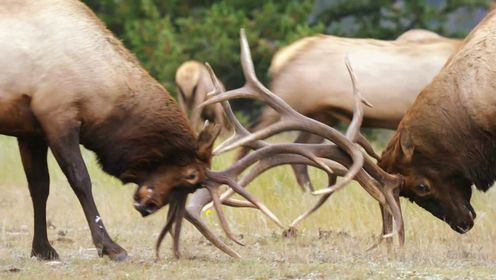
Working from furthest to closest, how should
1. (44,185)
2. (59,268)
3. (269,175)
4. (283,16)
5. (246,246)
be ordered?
(283,16)
(269,175)
(246,246)
(44,185)
(59,268)

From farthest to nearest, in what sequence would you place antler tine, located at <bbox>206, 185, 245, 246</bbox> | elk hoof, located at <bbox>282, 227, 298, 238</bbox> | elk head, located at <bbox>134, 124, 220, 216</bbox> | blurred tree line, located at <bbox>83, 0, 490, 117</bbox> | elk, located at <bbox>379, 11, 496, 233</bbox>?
blurred tree line, located at <bbox>83, 0, 490, 117</bbox>
elk hoof, located at <bbox>282, 227, 298, 238</bbox>
elk, located at <bbox>379, 11, 496, 233</bbox>
elk head, located at <bbox>134, 124, 220, 216</bbox>
antler tine, located at <bbox>206, 185, 245, 246</bbox>

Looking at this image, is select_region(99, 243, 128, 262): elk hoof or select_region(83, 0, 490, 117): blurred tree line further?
select_region(83, 0, 490, 117): blurred tree line

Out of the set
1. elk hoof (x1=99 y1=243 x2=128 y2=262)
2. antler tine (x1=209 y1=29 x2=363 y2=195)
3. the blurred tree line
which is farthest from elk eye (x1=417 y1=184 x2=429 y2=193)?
the blurred tree line

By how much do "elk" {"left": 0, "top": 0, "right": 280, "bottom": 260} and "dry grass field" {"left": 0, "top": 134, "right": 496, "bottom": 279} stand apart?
18.9 inches

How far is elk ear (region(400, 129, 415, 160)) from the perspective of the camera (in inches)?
407

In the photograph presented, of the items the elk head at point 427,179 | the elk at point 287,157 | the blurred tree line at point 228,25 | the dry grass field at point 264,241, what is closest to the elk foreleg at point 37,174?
the dry grass field at point 264,241

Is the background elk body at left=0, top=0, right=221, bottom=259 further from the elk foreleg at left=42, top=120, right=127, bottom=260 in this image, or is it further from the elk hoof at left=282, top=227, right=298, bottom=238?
the elk hoof at left=282, top=227, right=298, bottom=238

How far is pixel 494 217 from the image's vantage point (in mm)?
12289

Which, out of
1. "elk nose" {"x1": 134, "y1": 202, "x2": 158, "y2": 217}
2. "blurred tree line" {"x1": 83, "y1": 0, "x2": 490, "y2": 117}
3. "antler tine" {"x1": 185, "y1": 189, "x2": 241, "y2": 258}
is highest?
"elk nose" {"x1": 134, "y1": 202, "x2": 158, "y2": 217}

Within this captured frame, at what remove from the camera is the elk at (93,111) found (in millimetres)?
9258

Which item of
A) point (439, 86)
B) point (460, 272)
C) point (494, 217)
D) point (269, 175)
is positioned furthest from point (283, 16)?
point (460, 272)

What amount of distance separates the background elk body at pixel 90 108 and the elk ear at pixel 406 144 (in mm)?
1540

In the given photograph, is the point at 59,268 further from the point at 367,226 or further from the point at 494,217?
the point at 494,217

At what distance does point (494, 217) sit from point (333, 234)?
60.7 inches
